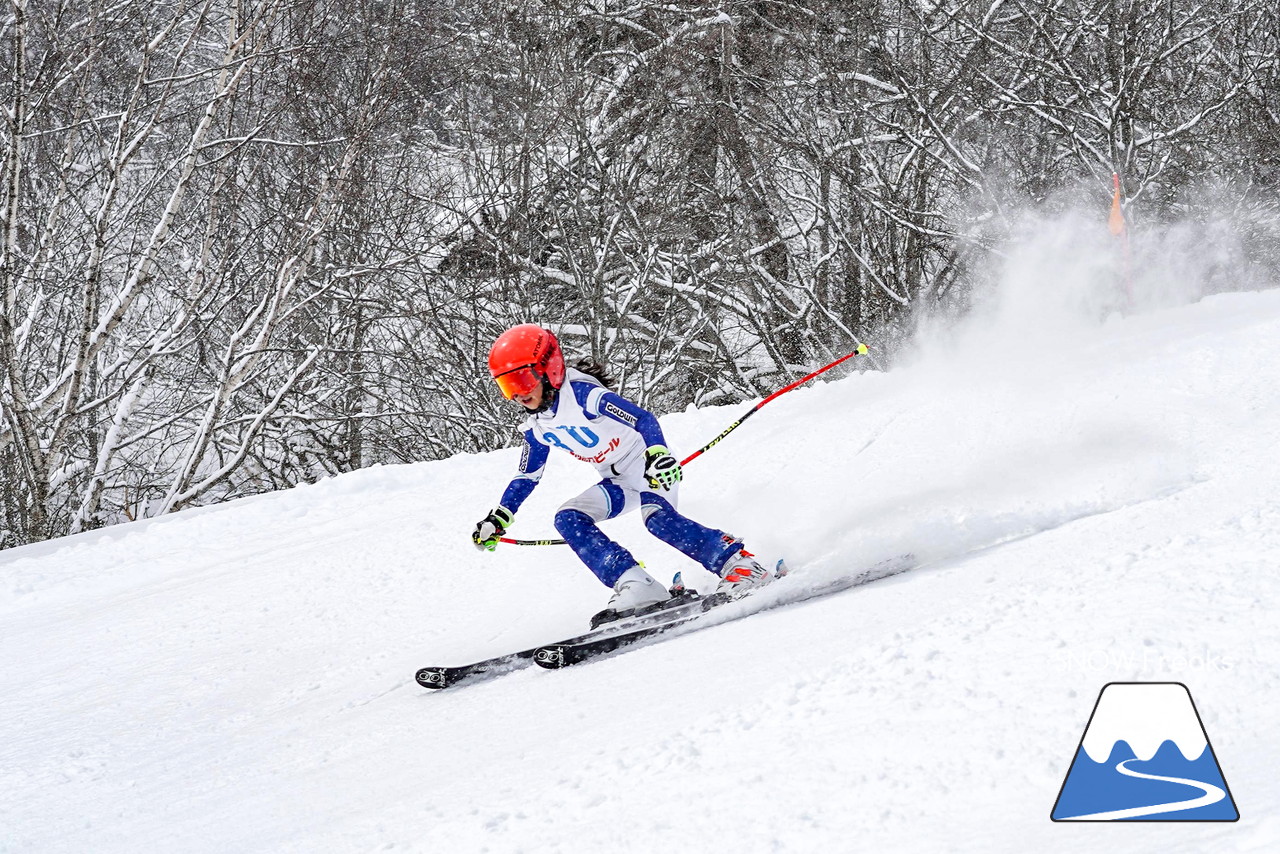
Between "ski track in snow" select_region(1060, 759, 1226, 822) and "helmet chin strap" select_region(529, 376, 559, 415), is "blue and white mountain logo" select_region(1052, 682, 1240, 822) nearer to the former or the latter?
"ski track in snow" select_region(1060, 759, 1226, 822)

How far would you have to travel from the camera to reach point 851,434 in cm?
725

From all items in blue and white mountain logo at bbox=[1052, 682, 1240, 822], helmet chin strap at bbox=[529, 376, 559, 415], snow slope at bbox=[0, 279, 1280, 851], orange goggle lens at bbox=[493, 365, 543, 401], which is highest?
orange goggle lens at bbox=[493, 365, 543, 401]

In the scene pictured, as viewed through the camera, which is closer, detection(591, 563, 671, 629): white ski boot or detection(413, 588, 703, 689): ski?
detection(413, 588, 703, 689): ski

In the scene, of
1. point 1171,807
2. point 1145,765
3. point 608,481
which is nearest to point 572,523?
point 608,481

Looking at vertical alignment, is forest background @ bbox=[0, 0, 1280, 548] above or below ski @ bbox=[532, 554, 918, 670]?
above

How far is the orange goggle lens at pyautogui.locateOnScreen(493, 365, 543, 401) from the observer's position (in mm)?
4695

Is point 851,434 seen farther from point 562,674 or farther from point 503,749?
point 503,749

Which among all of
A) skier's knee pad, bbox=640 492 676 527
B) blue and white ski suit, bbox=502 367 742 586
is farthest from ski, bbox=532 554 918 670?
skier's knee pad, bbox=640 492 676 527

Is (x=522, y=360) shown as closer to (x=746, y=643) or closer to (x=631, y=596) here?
(x=631, y=596)

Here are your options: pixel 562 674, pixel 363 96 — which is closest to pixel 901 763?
pixel 562 674

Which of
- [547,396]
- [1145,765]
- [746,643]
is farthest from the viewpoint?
[547,396]

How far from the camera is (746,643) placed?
3990mm

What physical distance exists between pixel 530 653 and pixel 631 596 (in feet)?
1.76

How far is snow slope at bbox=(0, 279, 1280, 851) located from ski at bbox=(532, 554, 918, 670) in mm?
118
